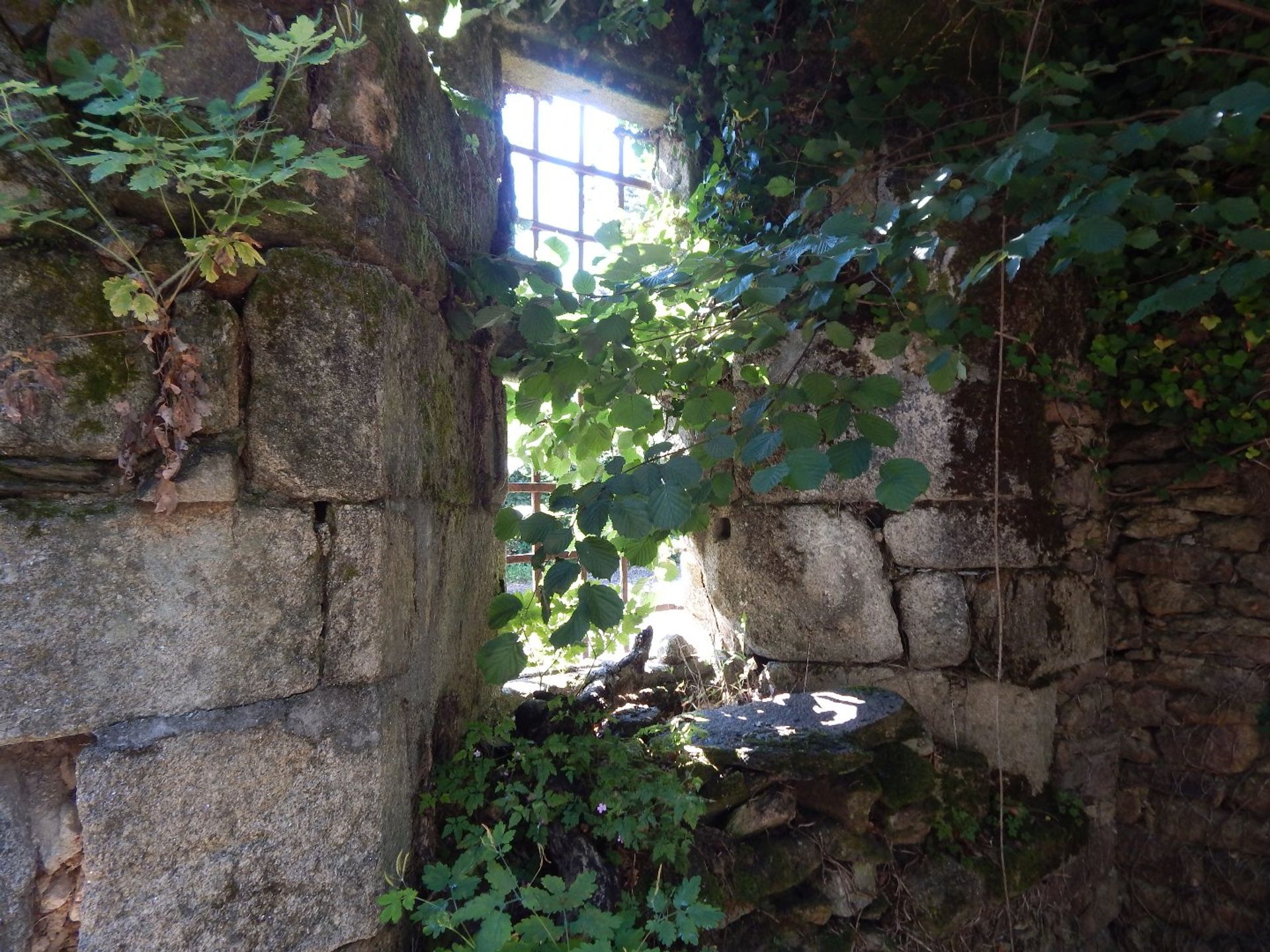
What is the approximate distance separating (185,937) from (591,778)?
815 mm

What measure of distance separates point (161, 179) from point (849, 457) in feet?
3.78

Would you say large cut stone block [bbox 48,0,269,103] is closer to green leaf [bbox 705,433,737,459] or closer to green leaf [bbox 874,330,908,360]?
green leaf [bbox 705,433,737,459]

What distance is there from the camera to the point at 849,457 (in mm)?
1310

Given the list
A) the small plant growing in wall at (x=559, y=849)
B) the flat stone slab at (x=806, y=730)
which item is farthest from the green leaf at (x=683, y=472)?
the flat stone slab at (x=806, y=730)

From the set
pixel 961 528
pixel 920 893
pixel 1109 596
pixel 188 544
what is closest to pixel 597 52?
pixel 961 528

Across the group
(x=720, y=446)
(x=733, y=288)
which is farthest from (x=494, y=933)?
(x=733, y=288)

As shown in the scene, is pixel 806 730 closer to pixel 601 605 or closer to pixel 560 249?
pixel 601 605

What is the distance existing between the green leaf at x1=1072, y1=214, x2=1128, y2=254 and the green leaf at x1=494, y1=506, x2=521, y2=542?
47.2 inches

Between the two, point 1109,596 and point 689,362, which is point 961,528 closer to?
point 1109,596

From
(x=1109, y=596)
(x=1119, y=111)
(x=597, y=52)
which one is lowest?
(x=1109, y=596)

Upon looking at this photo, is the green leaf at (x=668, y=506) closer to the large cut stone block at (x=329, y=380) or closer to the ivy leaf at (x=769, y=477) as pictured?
the ivy leaf at (x=769, y=477)

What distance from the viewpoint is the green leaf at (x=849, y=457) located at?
1.31m

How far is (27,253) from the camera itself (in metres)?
1.08

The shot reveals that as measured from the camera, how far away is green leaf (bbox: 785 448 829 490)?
4.34ft
